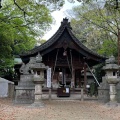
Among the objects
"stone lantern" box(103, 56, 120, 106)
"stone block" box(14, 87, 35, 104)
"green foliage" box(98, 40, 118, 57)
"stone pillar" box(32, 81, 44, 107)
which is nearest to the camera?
"stone pillar" box(32, 81, 44, 107)

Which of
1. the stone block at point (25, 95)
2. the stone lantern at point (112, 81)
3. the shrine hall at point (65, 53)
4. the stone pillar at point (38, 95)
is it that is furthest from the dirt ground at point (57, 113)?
the shrine hall at point (65, 53)

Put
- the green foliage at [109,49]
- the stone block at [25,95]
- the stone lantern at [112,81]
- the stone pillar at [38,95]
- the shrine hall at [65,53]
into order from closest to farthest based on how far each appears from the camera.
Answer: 1. the stone pillar at [38,95]
2. the stone lantern at [112,81]
3. the stone block at [25,95]
4. the shrine hall at [65,53]
5. the green foliage at [109,49]

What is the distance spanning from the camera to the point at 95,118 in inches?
366

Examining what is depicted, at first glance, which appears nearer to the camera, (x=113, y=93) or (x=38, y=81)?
(x=38, y=81)

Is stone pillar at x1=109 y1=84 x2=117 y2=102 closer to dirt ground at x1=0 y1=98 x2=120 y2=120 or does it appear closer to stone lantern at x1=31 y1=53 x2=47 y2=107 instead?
dirt ground at x1=0 y1=98 x2=120 y2=120

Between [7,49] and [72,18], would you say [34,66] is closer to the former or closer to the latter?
[7,49]

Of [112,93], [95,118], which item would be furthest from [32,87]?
[95,118]

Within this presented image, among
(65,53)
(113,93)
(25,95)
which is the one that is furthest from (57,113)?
(65,53)

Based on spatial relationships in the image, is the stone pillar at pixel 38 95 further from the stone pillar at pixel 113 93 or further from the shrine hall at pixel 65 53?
the shrine hall at pixel 65 53

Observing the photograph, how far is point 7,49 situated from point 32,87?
27.0 ft

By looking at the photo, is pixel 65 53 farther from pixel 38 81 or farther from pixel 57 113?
pixel 57 113

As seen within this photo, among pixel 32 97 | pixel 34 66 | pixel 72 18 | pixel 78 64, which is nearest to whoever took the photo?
pixel 34 66

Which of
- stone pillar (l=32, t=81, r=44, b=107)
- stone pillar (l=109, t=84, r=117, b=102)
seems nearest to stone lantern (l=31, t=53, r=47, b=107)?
stone pillar (l=32, t=81, r=44, b=107)

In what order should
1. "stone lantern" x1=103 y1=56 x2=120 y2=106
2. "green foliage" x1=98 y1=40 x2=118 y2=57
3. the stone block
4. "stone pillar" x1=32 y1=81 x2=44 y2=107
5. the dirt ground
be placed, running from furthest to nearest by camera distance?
"green foliage" x1=98 y1=40 x2=118 y2=57
the stone block
"stone lantern" x1=103 y1=56 x2=120 y2=106
"stone pillar" x1=32 y1=81 x2=44 y2=107
the dirt ground
